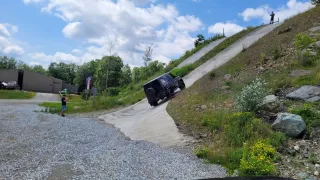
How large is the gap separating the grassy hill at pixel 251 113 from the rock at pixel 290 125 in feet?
0.83

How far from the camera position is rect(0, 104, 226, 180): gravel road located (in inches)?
315

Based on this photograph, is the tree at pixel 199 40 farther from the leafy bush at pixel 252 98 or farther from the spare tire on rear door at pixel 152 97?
the leafy bush at pixel 252 98

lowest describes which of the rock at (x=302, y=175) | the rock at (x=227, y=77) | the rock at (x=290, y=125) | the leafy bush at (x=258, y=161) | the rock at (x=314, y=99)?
the rock at (x=302, y=175)

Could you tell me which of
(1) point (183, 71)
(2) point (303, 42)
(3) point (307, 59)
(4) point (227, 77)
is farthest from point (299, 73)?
(1) point (183, 71)

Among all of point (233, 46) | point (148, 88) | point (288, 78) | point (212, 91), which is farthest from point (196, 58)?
point (288, 78)

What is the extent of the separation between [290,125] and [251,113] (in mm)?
1477

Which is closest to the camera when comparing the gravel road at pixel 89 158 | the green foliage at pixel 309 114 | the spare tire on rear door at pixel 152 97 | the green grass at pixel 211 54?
the gravel road at pixel 89 158

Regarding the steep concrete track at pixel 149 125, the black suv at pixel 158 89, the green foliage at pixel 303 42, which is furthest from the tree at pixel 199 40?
the green foliage at pixel 303 42

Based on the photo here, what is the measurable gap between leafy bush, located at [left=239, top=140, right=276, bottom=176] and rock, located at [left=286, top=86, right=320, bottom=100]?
4.63m

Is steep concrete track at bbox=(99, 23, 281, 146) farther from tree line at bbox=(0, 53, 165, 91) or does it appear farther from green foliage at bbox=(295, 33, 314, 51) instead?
tree line at bbox=(0, 53, 165, 91)

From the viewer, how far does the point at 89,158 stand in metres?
9.58

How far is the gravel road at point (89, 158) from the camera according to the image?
8008mm

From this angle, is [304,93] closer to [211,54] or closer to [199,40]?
[211,54]

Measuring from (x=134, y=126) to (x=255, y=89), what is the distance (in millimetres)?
6941
